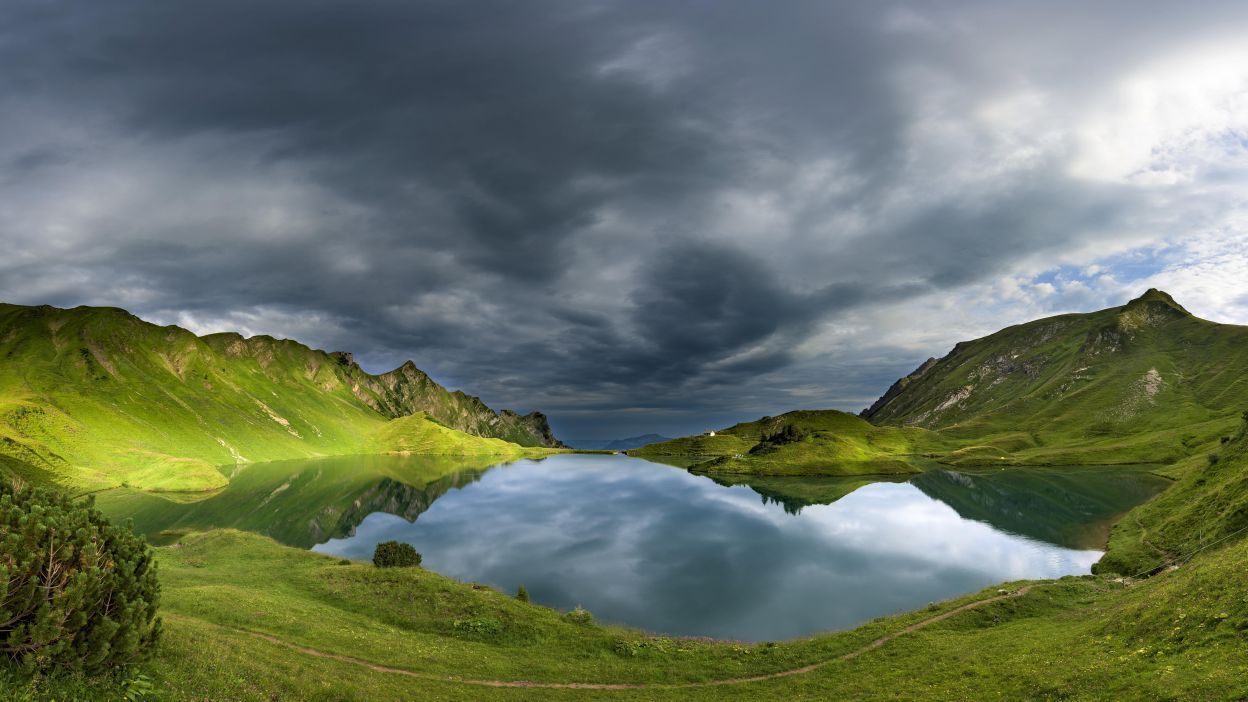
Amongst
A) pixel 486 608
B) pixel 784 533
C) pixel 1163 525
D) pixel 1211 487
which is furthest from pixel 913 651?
pixel 784 533

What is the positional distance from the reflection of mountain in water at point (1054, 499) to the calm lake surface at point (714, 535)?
61 centimetres

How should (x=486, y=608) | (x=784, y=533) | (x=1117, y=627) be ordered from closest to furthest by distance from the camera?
1. (x=1117, y=627)
2. (x=486, y=608)
3. (x=784, y=533)

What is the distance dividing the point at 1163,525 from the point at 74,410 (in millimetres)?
305705

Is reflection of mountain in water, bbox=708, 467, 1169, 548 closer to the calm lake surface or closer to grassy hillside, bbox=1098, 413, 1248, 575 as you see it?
the calm lake surface

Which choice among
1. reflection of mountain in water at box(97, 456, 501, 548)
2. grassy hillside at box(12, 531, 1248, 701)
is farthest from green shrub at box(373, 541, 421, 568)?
reflection of mountain in water at box(97, 456, 501, 548)

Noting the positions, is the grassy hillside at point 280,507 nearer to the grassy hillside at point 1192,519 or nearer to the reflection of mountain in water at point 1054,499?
the grassy hillside at point 1192,519

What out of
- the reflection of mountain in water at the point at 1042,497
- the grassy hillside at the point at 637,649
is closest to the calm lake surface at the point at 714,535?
the reflection of mountain in water at the point at 1042,497

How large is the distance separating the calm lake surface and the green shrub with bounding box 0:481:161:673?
48154mm

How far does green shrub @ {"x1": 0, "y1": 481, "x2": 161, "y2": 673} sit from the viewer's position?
43.8 ft

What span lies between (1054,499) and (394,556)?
564ft

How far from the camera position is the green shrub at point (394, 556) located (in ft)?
200

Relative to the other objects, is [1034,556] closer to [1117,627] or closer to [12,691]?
[1117,627]

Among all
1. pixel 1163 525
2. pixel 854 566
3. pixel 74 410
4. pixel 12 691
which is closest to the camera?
pixel 12 691

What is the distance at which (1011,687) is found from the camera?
1049 inches
